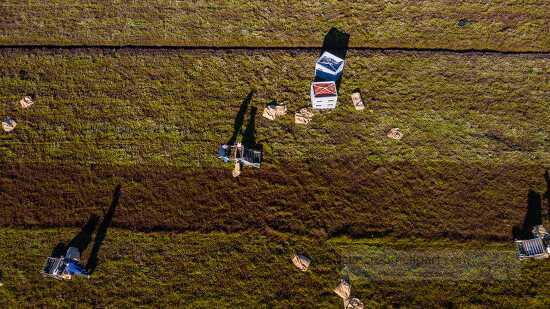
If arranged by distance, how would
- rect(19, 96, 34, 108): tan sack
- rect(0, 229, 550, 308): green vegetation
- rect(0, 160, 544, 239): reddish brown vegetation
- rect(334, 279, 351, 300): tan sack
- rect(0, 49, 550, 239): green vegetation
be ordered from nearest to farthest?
rect(334, 279, 351, 300): tan sack < rect(0, 229, 550, 308): green vegetation < rect(0, 160, 544, 239): reddish brown vegetation < rect(0, 49, 550, 239): green vegetation < rect(19, 96, 34, 108): tan sack

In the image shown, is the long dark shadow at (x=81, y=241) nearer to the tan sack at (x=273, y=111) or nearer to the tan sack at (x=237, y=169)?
the tan sack at (x=237, y=169)

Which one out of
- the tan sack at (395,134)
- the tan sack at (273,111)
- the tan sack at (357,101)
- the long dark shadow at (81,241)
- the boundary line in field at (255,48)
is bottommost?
the long dark shadow at (81,241)

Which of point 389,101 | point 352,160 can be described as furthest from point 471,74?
point 352,160

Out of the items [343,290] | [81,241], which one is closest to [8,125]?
[81,241]

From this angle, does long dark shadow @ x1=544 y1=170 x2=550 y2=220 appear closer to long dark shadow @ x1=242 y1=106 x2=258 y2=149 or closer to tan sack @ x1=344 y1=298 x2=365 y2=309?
tan sack @ x1=344 y1=298 x2=365 y2=309

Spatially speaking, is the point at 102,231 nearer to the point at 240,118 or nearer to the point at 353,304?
the point at 240,118

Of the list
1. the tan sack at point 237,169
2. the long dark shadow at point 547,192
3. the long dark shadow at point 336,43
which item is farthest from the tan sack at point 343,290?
the long dark shadow at point 336,43

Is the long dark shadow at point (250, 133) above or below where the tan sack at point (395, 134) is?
below

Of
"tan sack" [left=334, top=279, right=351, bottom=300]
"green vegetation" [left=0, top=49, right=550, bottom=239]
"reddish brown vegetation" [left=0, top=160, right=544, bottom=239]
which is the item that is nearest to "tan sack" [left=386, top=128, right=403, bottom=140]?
"green vegetation" [left=0, top=49, right=550, bottom=239]
